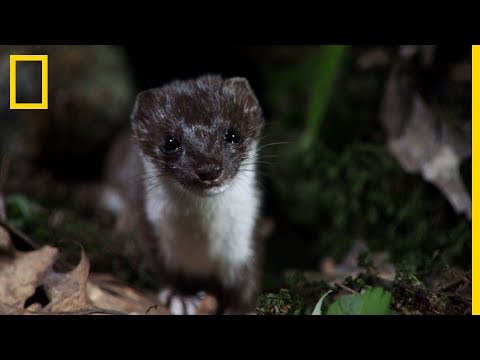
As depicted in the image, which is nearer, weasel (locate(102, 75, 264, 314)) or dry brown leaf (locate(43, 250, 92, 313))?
dry brown leaf (locate(43, 250, 92, 313))

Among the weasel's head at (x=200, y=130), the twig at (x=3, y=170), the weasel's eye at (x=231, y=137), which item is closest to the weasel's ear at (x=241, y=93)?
the weasel's head at (x=200, y=130)

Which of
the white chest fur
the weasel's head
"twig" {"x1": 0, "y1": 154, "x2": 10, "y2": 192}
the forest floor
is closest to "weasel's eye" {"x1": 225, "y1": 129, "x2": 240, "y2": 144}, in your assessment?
the weasel's head

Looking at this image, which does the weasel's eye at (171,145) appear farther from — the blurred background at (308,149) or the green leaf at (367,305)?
the green leaf at (367,305)

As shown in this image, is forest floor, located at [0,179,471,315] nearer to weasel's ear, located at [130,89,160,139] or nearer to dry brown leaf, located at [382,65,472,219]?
dry brown leaf, located at [382,65,472,219]

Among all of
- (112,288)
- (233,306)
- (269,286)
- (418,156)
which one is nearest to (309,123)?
(418,156)

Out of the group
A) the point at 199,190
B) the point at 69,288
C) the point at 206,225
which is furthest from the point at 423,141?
the point at 69,288
